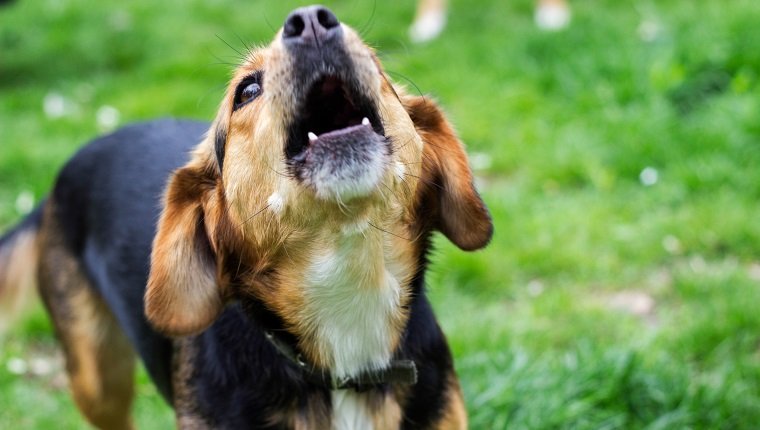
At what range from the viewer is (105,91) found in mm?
7875

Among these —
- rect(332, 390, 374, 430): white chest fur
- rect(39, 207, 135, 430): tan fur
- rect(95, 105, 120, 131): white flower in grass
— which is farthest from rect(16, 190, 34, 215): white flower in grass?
rect(332, 390, 374, 430): white chest fur

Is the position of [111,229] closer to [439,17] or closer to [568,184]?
[568,184]

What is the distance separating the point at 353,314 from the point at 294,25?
34.7 inches

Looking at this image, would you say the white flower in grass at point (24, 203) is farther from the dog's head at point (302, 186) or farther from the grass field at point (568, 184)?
the dog's head at point (302, 186)

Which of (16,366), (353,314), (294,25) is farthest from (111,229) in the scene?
(16,366)

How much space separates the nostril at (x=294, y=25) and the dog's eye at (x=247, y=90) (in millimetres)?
240

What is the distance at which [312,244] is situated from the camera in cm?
270

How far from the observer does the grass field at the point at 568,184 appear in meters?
3.91

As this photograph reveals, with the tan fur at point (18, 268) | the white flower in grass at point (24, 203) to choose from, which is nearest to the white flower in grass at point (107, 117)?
the white flower in grass at point (24, 203)

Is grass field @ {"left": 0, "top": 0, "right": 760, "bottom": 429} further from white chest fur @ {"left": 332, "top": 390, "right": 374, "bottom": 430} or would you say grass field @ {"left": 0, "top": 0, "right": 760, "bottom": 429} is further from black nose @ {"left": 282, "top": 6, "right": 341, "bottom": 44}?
white chest fur @ {"left": 332, "top": 390, "right": 374, "bottom": 430}

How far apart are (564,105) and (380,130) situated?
408cm

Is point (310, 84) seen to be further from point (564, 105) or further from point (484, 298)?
point (564, 105)

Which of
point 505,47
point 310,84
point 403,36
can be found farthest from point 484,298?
point 403,36

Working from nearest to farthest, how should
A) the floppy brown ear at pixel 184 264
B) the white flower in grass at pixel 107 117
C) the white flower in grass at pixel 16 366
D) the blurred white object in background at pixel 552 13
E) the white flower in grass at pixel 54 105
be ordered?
the floppy brown ear at pixel 184 264
the white flower in grass at pixel 16 366
the white flower in grass at pixel 107 117
the white flower in grass at pixel 54 105
the blurred white object in background at pixel 552 13
